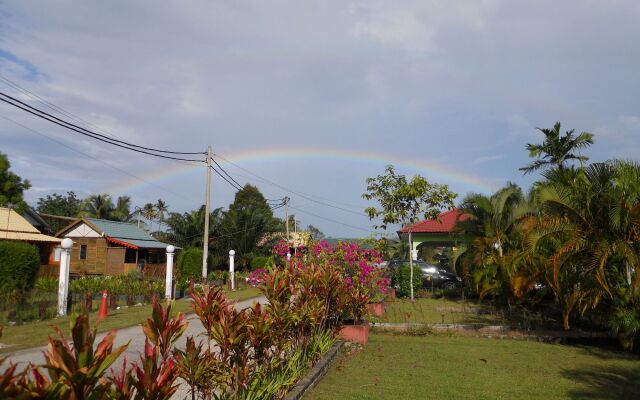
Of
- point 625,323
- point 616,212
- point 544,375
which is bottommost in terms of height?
point 544,375

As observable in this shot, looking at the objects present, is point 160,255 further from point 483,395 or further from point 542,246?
point 483,395

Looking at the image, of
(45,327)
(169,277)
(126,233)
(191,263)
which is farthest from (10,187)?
(45,327)

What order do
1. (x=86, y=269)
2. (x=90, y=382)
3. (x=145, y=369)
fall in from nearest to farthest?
(x=90, y=382) → (x=145, y=369) → (x=86, y=269)

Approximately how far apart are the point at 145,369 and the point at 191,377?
4.06 feet

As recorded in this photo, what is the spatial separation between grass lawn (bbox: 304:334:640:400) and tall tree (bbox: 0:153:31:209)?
28.4m

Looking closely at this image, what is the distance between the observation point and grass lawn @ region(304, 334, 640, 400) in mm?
6645

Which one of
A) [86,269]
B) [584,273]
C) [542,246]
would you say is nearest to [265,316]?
[584,273]

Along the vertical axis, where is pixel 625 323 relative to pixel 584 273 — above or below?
below

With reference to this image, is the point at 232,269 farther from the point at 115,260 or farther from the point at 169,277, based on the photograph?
the point at 115,260

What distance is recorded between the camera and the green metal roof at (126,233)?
32344mm

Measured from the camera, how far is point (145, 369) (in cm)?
281

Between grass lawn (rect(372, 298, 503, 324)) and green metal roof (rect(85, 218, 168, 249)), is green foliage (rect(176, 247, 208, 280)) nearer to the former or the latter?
green metal roof (rect(85, 218, 168, 249))

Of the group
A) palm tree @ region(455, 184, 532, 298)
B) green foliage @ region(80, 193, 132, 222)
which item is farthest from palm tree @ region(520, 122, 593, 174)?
green foliage @ region(80, 193, 132, 222)

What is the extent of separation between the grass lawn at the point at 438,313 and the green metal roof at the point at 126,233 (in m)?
20.6
